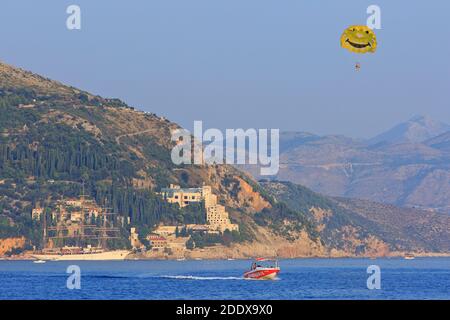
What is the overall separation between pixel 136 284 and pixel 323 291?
99.7 ft

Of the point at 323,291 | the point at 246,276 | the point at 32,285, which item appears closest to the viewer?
the point at 323,291

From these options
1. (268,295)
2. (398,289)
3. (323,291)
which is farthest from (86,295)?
(398,289)

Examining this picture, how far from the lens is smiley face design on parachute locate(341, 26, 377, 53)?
117 m

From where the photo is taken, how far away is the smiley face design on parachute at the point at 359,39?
117m

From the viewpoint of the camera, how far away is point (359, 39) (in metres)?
118

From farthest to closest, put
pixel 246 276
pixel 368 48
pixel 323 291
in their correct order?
pixel 246 276, pixel 323 291, pixel 368 48

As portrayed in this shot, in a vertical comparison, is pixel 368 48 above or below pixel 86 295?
above

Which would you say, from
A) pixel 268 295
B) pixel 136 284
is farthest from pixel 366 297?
pixel 136 284
